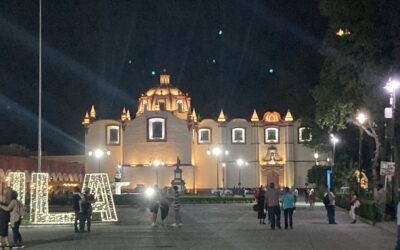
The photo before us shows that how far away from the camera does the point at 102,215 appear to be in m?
34.0

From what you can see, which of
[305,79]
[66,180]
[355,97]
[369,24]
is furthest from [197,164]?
[369,24]

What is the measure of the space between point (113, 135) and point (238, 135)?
1734 cm

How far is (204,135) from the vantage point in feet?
342

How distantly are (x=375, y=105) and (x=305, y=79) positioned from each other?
17366 millimetres

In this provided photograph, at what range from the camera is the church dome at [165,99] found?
105938 millimetres

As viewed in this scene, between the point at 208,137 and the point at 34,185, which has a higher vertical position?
the point at 208,137

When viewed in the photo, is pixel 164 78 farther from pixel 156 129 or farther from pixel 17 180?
pixel 17 180

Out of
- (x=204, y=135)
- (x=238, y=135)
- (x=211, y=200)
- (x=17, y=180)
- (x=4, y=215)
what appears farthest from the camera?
(x=204, y=135)

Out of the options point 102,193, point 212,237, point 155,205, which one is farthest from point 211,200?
point 212,237

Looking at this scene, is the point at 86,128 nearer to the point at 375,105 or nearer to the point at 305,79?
the point at 305,79

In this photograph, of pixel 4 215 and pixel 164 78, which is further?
pixel 164 78

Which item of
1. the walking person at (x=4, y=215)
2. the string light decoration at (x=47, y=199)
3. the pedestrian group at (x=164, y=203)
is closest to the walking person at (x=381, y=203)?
the pedestrian group at (x=164, y=203)

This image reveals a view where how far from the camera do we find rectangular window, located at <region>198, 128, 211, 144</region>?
340 ft

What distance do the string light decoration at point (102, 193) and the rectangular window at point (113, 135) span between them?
70217 mm
